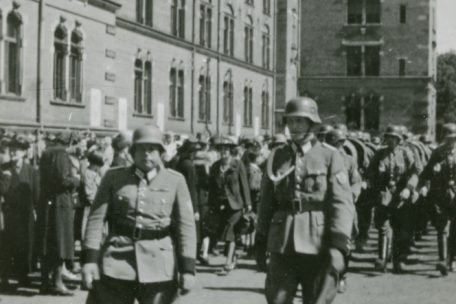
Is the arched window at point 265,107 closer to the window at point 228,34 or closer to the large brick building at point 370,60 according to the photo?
the window at point 228,34

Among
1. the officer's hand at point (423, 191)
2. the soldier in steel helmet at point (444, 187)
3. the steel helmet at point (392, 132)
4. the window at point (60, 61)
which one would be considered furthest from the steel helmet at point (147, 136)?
the window at point (60, 61)

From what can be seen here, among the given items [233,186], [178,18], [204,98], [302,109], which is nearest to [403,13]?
[204,98]

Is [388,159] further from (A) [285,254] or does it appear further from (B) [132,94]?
(B) [132,94]

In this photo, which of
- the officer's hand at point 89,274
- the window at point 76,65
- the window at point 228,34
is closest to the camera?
the officer's hand at point 89,274

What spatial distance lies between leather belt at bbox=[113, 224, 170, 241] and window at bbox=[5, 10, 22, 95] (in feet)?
55.8

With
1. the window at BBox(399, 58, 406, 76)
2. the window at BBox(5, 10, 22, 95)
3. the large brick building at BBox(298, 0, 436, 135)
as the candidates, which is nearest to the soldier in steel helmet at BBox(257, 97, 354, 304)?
the window at BBox(5, 10, 22, 95)

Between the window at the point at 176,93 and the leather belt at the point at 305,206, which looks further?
the window at the point at 176,93

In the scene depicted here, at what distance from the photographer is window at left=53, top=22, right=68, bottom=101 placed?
83.7 ft

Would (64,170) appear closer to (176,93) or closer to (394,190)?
(394,190)

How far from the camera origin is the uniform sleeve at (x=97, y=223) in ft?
21.9

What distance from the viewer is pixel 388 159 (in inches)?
569

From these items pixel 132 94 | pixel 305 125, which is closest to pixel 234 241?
pixel 305 125

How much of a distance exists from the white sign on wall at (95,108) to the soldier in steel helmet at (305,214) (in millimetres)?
20551

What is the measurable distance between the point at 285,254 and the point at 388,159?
7424 mm
